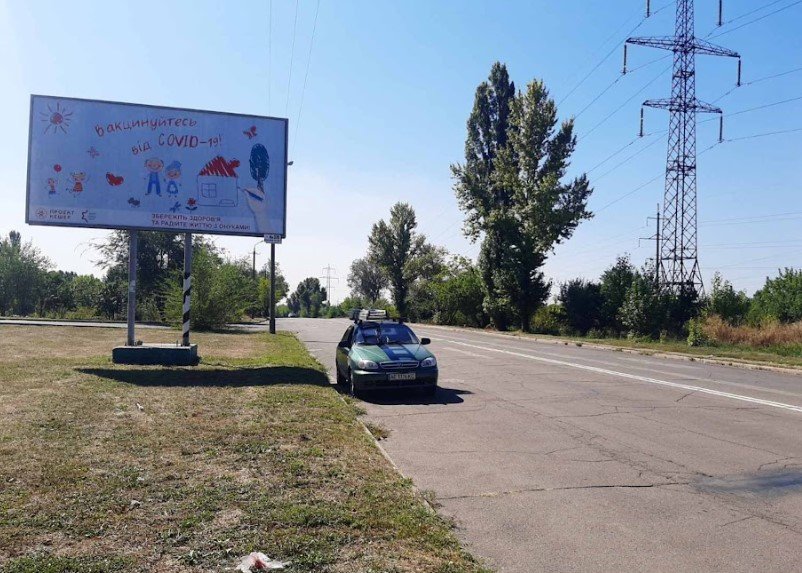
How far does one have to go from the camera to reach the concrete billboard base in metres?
15.6

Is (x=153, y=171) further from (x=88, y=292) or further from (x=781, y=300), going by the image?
(x=88, y=292)

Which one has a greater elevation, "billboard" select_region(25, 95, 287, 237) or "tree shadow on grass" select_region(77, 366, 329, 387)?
"billboard" select_region(25, 95, 287, 237)

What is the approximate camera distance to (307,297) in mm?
144125

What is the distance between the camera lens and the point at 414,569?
4008 millimetres

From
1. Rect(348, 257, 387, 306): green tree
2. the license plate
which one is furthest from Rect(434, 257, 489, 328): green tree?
Rect(348, 257, 387, 306): green tree

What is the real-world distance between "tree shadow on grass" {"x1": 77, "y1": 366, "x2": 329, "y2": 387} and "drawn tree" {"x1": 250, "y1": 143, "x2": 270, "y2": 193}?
4963 millimetres

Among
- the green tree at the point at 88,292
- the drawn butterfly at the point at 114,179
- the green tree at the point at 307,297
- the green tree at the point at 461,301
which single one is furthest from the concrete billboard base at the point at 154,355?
the green tree at the point at 307,297

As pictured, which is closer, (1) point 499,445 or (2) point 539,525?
(2) point 539,525

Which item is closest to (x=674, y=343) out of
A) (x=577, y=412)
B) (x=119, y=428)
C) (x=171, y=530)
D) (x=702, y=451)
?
(x=577, y=412)

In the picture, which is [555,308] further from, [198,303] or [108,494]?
[108,494]

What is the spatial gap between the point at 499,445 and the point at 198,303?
29653mm

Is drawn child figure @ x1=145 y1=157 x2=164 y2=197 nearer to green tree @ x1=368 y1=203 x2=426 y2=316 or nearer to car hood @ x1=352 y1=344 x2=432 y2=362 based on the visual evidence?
car hood @ x1=352 y1=344 x2=432 y2=362

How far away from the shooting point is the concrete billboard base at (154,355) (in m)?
15.6

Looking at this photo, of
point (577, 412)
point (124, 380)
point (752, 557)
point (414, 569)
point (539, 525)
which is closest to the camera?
point (414, 569)
